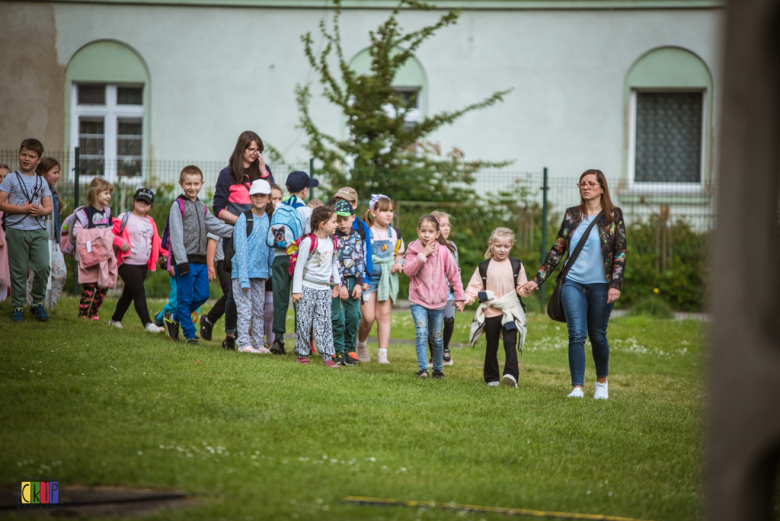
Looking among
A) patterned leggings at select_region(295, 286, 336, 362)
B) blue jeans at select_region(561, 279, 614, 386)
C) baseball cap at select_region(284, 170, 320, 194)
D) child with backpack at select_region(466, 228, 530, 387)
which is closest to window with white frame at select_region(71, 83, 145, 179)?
baseball cap at select_region(284, 170, 320, 194)

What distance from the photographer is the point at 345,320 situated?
28.5ft

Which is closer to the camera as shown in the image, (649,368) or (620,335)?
(649,368)

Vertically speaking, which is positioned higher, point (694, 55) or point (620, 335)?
point (694, 55)

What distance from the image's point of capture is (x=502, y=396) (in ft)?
23.1

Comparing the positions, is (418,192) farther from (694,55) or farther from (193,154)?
(694,55)

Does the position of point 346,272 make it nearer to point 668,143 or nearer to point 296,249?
point 296,249

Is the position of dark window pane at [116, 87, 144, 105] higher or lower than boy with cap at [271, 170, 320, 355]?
higher

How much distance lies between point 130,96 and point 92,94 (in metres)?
0.92

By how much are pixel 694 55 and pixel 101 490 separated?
18.9 m

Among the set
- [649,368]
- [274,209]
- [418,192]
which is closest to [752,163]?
[274,209]

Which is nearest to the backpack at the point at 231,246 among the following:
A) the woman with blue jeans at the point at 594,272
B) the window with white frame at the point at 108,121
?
the woman with blue jeans at the point at 594,272

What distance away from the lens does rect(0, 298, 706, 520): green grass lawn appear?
4168mm

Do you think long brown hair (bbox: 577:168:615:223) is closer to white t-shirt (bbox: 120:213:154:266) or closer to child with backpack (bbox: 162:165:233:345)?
child with backpack (bbox: 162:165:233:345)

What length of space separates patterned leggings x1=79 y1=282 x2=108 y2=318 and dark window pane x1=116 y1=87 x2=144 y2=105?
1118 cm
